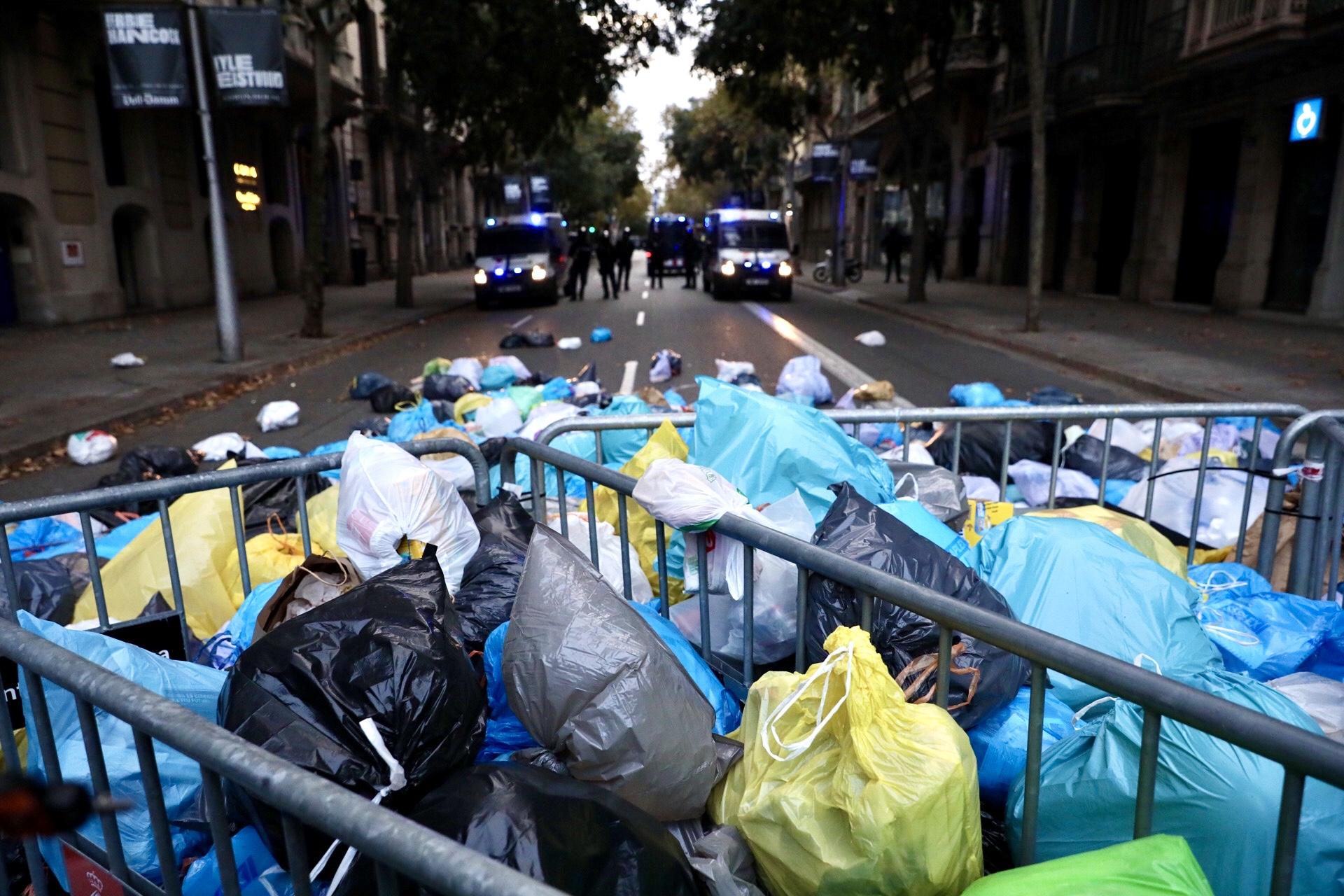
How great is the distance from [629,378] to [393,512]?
8603 mm

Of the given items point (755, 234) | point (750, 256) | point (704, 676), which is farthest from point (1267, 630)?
point (755, 234)

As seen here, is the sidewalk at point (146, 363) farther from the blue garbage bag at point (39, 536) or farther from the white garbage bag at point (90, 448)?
the blue garbage bag at point (39, 536)

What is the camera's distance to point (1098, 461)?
5.15m

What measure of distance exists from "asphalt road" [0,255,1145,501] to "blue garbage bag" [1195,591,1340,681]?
6.47 m

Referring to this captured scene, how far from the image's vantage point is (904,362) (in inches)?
499

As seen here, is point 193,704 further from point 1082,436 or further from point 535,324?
point 535,324

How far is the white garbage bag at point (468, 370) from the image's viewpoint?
9492mm

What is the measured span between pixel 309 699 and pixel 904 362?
11.6m

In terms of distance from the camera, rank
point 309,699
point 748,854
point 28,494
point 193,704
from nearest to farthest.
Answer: point 309,699
point 748,854
point 193,704
point 28,494

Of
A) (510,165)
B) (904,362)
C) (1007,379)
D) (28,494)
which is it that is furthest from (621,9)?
(510,165)

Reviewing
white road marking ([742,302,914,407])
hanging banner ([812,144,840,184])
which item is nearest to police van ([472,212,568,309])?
white road marking ([742,302,914,407])

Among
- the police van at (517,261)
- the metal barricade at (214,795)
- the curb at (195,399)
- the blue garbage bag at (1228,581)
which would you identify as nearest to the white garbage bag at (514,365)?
the curb at (195,399)

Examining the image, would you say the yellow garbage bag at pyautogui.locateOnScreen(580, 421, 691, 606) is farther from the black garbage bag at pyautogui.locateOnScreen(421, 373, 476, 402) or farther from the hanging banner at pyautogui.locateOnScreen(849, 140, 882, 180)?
the hanging banner at pyautogui.locateOnScreen(849, 140, 882, 180)

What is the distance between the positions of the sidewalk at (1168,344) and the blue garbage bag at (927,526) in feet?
24.6
